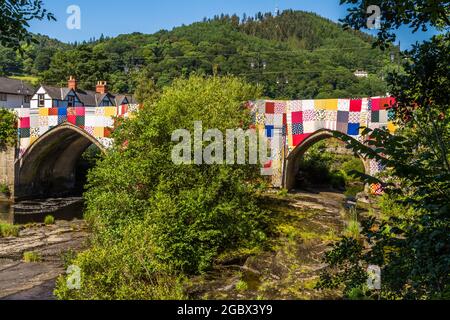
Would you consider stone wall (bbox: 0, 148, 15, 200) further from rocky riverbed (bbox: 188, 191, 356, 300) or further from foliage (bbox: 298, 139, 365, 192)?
rocky riverbed (bbox: 188, 191, 356, 300)

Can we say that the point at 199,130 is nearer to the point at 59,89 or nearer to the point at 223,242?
the point at 223,242

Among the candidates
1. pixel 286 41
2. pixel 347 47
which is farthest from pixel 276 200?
pixel 286 41

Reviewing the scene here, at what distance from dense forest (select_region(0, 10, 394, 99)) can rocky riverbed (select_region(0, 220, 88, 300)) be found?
53.9 m

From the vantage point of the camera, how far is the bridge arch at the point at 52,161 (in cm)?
3419

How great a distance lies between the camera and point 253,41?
542 feet

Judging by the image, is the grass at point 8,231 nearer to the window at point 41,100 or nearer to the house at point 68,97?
the house at point 68,97

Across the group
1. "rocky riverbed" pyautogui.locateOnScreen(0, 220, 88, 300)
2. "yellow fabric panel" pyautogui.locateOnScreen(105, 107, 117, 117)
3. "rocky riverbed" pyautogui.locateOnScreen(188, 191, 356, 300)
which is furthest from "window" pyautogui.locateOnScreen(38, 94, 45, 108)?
"rocky riverbed" pyautogui.locateOnScreen(188, 191, 356, 300)

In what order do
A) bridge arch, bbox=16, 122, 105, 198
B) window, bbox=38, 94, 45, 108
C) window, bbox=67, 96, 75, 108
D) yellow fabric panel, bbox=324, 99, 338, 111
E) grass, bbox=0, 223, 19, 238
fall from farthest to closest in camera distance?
window, bbox=67, 96, 75, 108 → window, bbox=38, 94, 45, 108 → bridge arch, bbox=16, 122, 105, 198 → yellow fabric panel, bbox=324, 99, 338, 111 → grass, bbox=0, 223, 19, 238

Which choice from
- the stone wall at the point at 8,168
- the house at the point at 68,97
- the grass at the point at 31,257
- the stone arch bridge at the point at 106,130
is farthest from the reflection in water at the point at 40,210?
the house at the point at 68,97

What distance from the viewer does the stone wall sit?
3488 centimetres

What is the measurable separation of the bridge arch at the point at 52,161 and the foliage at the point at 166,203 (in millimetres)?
16780
